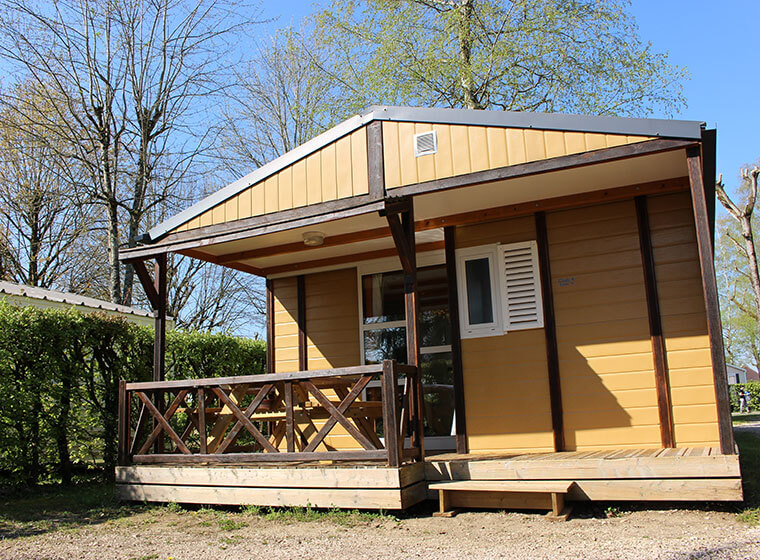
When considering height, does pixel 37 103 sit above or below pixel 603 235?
above

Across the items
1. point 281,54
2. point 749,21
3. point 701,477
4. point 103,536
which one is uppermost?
point 281,54

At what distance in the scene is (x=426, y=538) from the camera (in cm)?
404

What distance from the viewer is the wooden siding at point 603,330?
5.30 metres

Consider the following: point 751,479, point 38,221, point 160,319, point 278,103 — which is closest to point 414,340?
point 160,319

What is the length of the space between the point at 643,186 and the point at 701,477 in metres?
2.51

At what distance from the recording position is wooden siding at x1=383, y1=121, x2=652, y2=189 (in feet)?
15.6

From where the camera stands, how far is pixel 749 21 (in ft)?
49.7

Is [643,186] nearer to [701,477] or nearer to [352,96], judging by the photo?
[701,477]

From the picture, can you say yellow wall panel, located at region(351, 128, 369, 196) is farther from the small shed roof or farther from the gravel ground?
the small shed roof

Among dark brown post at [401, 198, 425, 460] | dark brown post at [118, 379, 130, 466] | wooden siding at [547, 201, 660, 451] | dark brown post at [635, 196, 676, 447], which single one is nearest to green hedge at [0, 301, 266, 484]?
dark brown post at [118, 379, 130, 466]

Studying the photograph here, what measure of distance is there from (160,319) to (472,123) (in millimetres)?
3573

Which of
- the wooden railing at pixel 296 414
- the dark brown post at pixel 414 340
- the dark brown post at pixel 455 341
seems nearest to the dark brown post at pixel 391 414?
the wooden railing at pixel 296 414

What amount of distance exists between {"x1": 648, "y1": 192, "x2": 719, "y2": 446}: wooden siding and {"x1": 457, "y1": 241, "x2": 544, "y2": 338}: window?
107 centimetres

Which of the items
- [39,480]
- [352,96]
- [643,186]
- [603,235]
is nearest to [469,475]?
[603,235]
